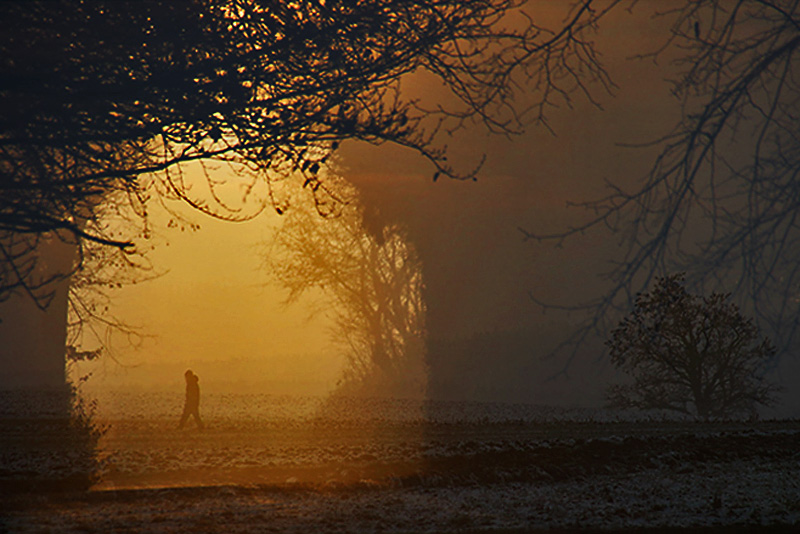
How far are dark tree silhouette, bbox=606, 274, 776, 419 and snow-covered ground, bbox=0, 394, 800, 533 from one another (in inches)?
201

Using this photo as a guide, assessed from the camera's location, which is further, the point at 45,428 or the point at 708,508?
the point at 45,428

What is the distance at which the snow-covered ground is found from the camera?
7152 mm

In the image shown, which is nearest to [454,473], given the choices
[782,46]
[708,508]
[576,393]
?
[708,508]

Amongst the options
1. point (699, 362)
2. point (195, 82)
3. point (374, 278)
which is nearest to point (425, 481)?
point (195, 82)

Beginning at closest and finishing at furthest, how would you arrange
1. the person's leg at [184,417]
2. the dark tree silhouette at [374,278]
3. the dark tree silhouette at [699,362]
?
1. the person's leg at [184,417]
2. the dark tree silhouette at [699,362]
3. the dark tree silhouette at [374,278]

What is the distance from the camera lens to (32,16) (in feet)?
27.1

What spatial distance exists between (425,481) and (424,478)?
0.22 feet

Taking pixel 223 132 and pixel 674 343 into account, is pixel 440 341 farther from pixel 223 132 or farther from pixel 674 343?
pixel 223 132

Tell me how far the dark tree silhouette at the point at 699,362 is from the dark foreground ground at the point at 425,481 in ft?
17.4

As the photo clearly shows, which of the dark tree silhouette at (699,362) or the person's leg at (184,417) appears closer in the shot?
the person's leg at (184,417)

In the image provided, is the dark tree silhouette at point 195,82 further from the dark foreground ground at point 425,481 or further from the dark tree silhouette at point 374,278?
the dark tree silhouette at point 374,278

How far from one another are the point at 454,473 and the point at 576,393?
21791 millimetres

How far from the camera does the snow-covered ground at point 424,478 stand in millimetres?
7152

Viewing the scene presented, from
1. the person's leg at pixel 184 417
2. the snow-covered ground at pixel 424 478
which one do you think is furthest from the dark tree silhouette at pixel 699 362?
the person's leg at pixel 184 417
